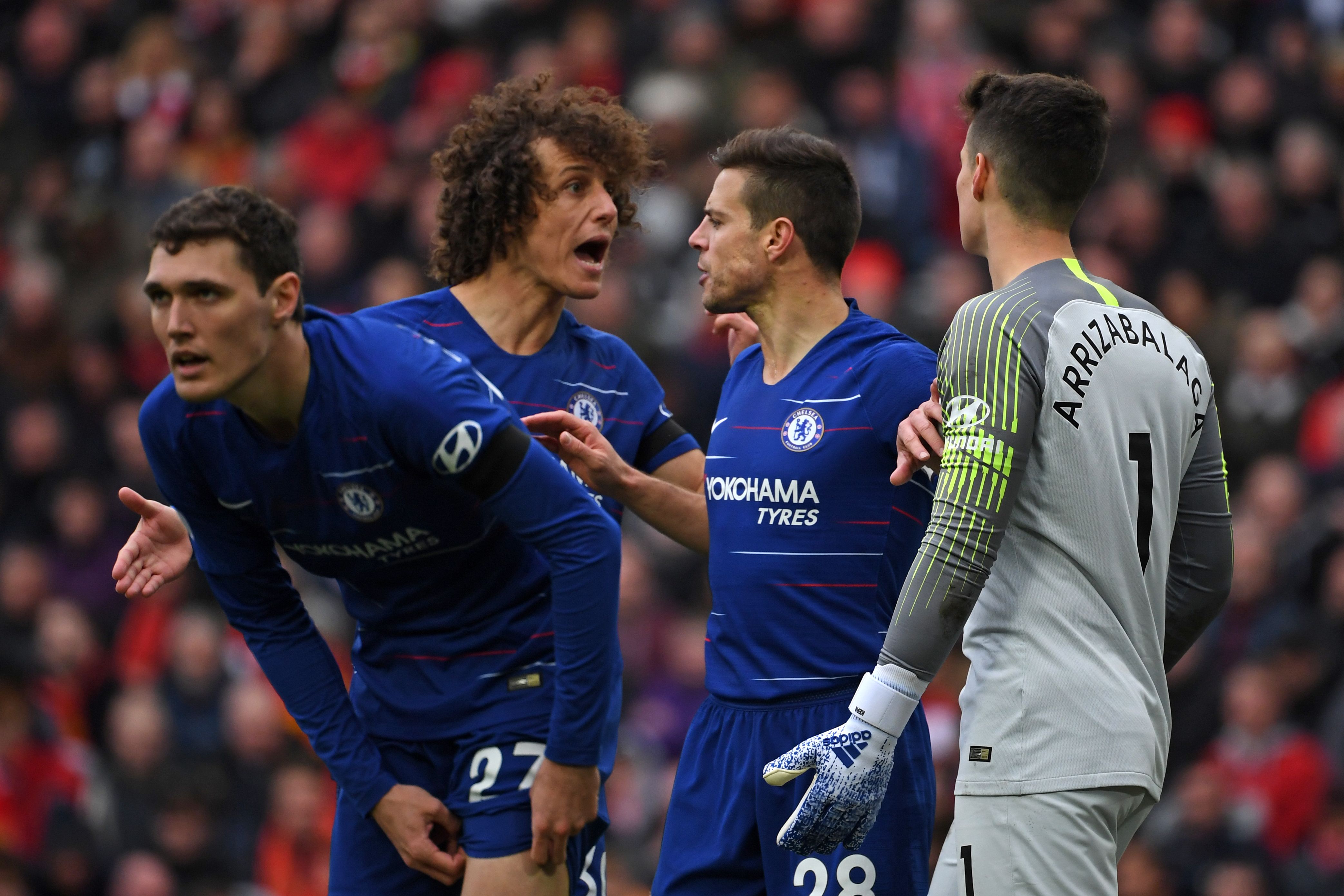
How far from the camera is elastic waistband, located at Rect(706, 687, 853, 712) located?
3951mm

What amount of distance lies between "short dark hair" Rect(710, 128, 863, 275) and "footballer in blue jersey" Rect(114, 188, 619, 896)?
1040mm

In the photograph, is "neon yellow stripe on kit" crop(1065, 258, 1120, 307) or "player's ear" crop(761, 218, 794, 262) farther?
"player's ear" crop(761, 218, 794, 262)

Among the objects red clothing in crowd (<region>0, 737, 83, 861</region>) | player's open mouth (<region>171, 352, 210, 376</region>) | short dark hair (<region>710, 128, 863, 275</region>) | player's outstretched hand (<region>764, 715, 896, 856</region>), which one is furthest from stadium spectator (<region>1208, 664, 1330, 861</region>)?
red clothing in crowd (<region>0, 737, 83, 861</region>)

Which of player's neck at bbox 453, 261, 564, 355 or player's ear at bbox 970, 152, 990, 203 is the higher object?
player's ear at bbox 970, 152, 990, 203

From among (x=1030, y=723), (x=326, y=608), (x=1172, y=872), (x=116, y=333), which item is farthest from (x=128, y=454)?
(x=1030, y=723)

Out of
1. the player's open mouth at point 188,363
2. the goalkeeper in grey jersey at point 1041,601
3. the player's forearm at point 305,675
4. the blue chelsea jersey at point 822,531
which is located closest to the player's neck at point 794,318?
the blue chelsea jersey at point 822,531

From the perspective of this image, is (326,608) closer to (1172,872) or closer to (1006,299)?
(1172,872)

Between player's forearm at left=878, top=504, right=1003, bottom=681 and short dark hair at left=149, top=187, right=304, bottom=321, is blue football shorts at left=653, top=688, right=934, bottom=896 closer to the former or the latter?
player's forearm at left=878, top=504, right=1003, bottom=681

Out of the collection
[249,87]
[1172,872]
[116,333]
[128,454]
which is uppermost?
[249,87]

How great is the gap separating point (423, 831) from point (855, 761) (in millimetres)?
1176

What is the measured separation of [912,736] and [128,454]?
7317 millimetres

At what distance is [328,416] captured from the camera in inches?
146

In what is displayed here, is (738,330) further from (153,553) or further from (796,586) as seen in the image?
(153,553)

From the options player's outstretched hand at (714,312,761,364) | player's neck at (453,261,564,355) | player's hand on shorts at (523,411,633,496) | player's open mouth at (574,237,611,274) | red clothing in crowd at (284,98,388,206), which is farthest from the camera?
red clothing in crowd at (284,98,388,206)
